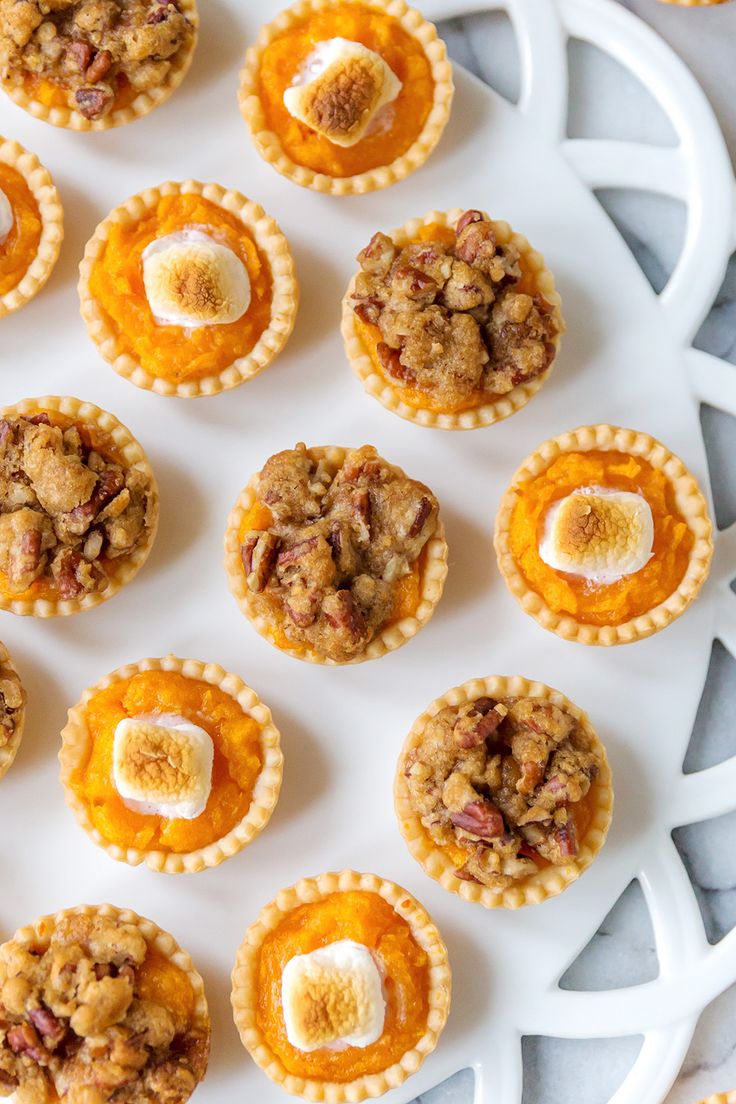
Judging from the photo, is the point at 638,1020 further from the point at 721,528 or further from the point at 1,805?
the point at 1,805

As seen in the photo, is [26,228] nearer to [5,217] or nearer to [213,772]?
[5,217]

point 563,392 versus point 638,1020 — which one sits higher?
point 563,392

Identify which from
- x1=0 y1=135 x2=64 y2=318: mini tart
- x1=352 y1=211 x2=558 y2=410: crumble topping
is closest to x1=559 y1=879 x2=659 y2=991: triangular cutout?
x1=352 y1=211 x2=558 y2=410: crumble topping

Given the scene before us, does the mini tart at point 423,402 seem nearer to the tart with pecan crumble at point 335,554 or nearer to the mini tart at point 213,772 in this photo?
the tart with pecan crumble at point 335,554

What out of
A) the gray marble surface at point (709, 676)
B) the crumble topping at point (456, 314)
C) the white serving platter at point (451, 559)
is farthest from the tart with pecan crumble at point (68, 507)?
the gray marble surface at point (709, 676)

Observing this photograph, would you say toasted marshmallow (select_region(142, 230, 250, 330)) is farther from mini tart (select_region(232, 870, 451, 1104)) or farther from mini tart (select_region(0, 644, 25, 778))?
mini tart (select_region(232, 870, 451, 1104))

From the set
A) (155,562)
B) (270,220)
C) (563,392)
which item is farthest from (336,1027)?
(270,220)

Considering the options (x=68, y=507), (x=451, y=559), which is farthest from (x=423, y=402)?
(x=68, y=507)
